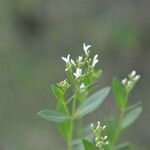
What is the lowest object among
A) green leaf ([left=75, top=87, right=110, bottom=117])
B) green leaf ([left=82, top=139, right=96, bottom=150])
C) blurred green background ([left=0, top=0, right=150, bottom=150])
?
green leaf ([left=82, top=139, right=96, bottom=150])

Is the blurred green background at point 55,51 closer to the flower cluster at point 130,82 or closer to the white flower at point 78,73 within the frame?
the flower cluster at point 130,82

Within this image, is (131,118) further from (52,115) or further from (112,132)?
(52,115)

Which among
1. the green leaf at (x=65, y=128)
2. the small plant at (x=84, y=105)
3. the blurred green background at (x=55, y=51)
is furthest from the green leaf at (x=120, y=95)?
the blurred green background at (x=55, y=51)

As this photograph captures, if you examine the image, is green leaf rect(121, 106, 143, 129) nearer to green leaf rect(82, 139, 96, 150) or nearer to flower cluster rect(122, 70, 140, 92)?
flower cluster rect(122, 70, 140, 92)

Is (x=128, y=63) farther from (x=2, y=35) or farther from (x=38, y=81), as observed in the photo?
(x=2, y=35)

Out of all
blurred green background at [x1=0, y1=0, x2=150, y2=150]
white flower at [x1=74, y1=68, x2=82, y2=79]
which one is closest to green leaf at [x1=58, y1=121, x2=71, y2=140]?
white flower at [x1=74, y1=68, x2=82, y2=79]

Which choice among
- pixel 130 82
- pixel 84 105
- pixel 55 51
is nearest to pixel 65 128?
pixel 84 105

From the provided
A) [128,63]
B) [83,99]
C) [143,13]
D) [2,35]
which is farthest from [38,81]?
[83,99]
